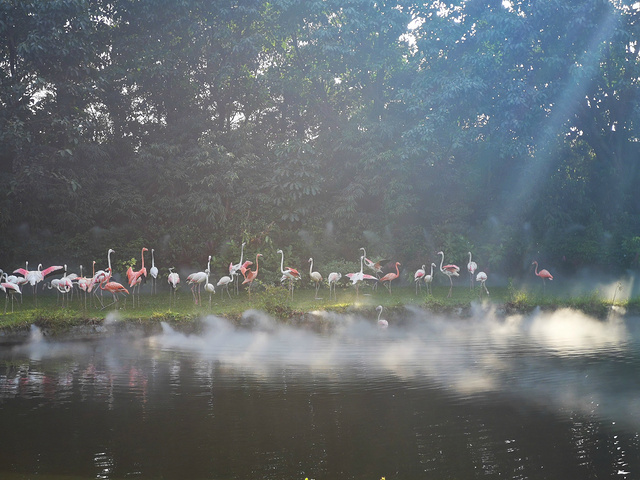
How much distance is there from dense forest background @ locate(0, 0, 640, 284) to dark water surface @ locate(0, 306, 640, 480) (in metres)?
7.56

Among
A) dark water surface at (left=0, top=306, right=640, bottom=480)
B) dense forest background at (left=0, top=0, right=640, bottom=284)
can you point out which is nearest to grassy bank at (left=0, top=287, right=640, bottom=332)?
dark water surface at (left=0, top=306, right=640, bottom=480)

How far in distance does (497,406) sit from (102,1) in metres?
16.9

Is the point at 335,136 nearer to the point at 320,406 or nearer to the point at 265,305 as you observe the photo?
the point at 265,305

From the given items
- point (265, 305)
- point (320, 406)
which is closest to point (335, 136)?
point (265, 305)

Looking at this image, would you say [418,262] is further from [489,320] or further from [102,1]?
[102,1]

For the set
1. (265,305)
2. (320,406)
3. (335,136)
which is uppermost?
(335,136)

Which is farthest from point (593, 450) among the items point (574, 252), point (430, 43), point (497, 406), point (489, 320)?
point (430, 43)

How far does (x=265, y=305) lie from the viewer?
12.9 metres

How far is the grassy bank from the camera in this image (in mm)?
11969

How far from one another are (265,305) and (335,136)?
950 cm

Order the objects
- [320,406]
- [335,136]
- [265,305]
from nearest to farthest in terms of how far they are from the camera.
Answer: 1. [320,406]
2. [265,305]
3. [335,136]

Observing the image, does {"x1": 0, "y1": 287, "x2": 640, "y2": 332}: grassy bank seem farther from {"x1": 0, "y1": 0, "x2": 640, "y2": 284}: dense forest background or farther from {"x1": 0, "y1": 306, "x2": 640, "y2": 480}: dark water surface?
{"x1": 0, "y1": 0, "x2": 640, "y2": 284}: dense forest background

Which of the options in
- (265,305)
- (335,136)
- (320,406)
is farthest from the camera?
(335,136)

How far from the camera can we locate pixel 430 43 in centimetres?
2023
